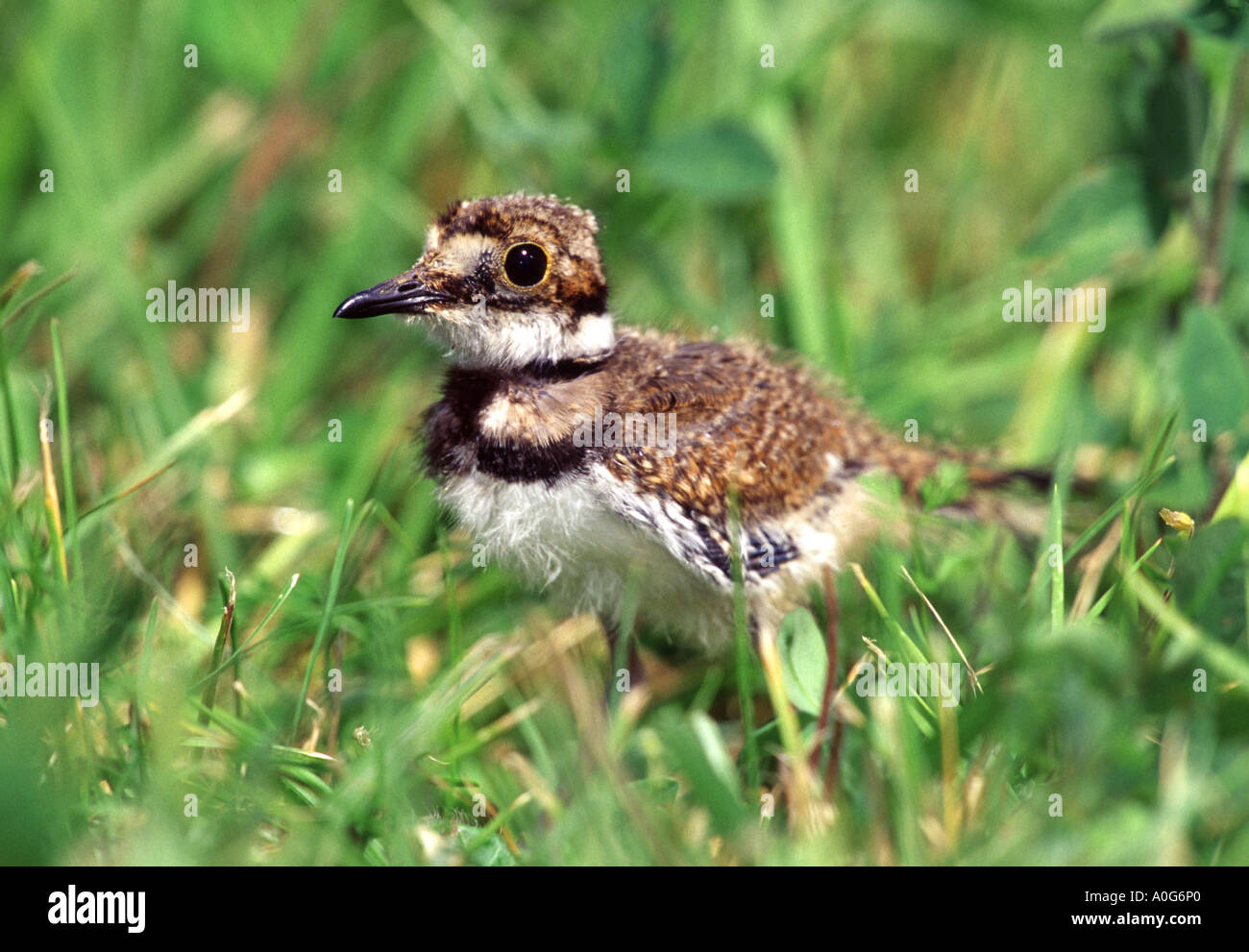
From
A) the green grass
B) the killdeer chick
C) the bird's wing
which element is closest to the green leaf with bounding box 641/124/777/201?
the green grass

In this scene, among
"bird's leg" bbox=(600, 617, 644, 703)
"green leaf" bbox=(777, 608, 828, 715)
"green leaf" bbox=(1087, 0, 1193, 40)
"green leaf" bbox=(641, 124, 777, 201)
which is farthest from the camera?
"green leaf" bbox=(641, 124, 777, 201)

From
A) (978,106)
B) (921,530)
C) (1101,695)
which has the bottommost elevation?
(1101,695)

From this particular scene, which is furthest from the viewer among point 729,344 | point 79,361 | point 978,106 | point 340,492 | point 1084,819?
point 978,106

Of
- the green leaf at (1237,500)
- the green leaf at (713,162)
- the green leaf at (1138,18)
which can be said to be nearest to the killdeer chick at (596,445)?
the green leaf at (1237,500)

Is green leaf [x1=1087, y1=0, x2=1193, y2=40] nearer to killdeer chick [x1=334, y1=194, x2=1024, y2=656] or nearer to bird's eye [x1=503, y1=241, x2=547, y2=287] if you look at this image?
killdeer chick [x1=334, y1=194, x2=1024, y2=656]

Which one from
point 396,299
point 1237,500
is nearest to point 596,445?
point 396,299

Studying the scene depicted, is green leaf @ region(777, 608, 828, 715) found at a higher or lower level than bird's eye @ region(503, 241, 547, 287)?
lower

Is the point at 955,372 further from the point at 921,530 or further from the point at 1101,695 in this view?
the point at 1101,695

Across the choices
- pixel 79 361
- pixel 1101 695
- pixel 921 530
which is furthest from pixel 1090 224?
pixel 79 361
